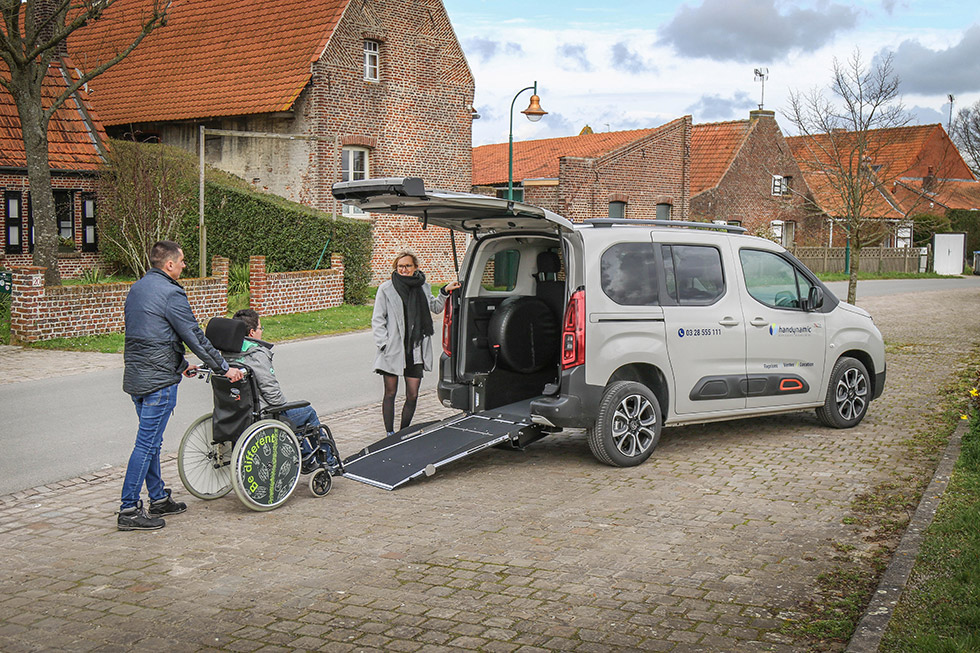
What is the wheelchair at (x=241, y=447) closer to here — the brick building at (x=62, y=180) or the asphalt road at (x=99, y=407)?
the asphalt road at (x=99, y=407)

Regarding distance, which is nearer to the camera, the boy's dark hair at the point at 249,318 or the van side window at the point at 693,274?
the boy's dark hair at the point at 249,318

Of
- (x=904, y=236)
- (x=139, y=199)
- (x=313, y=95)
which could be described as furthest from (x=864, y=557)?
(x=904, y=236)

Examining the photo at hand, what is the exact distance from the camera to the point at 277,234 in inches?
947

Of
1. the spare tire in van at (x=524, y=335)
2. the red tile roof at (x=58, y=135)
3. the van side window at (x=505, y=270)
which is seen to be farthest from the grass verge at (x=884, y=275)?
the spare tire in van at (x=524, y=335)

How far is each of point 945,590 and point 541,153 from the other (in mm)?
42139

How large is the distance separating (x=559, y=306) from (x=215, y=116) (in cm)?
2285

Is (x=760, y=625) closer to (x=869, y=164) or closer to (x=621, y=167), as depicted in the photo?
(x=869, y=164)

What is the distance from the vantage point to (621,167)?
37812 millimetres

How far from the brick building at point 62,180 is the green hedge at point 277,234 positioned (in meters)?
2.70

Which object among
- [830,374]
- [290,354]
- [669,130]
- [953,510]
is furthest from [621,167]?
[953,510]

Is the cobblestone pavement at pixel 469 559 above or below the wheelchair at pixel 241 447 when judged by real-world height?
below

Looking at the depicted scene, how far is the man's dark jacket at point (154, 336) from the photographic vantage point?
21.5 ft

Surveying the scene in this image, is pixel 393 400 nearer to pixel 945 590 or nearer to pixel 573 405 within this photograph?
pixel 573 405

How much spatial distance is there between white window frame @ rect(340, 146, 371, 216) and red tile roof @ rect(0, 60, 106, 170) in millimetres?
6718
